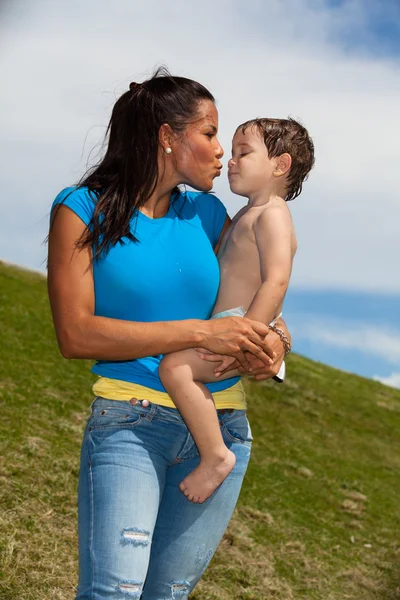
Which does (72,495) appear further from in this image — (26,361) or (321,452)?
(321,452)

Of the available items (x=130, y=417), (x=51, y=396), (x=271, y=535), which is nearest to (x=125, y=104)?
(x=130, y=417)

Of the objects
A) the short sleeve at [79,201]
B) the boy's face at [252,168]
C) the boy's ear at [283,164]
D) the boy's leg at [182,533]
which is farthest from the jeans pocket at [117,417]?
the boy's ear at [283,164]

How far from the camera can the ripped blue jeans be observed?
10.2 feet

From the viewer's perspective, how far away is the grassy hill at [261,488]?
27.5ft

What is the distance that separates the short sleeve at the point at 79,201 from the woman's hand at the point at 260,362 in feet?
2.60

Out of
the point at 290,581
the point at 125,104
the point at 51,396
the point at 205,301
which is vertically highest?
the point at 125,104

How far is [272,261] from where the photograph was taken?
148 inches

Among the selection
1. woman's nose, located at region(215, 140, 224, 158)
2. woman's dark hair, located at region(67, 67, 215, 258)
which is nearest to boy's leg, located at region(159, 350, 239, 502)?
woman's dark hair, located at region(67, 67, 215, 258)

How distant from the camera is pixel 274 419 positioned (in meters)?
18.3

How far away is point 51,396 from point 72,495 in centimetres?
443

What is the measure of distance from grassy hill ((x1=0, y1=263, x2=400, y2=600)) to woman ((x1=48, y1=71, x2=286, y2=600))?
12.8 feet

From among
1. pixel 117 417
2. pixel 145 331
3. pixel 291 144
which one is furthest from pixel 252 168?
pixel 117 417

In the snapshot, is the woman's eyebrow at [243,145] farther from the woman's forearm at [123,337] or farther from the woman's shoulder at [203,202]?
the woman's forearm at [123,337]

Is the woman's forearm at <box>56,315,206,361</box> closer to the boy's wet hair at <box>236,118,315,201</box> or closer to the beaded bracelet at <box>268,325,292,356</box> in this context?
the beaded bracelet at <box>268,325,292,356</box>
